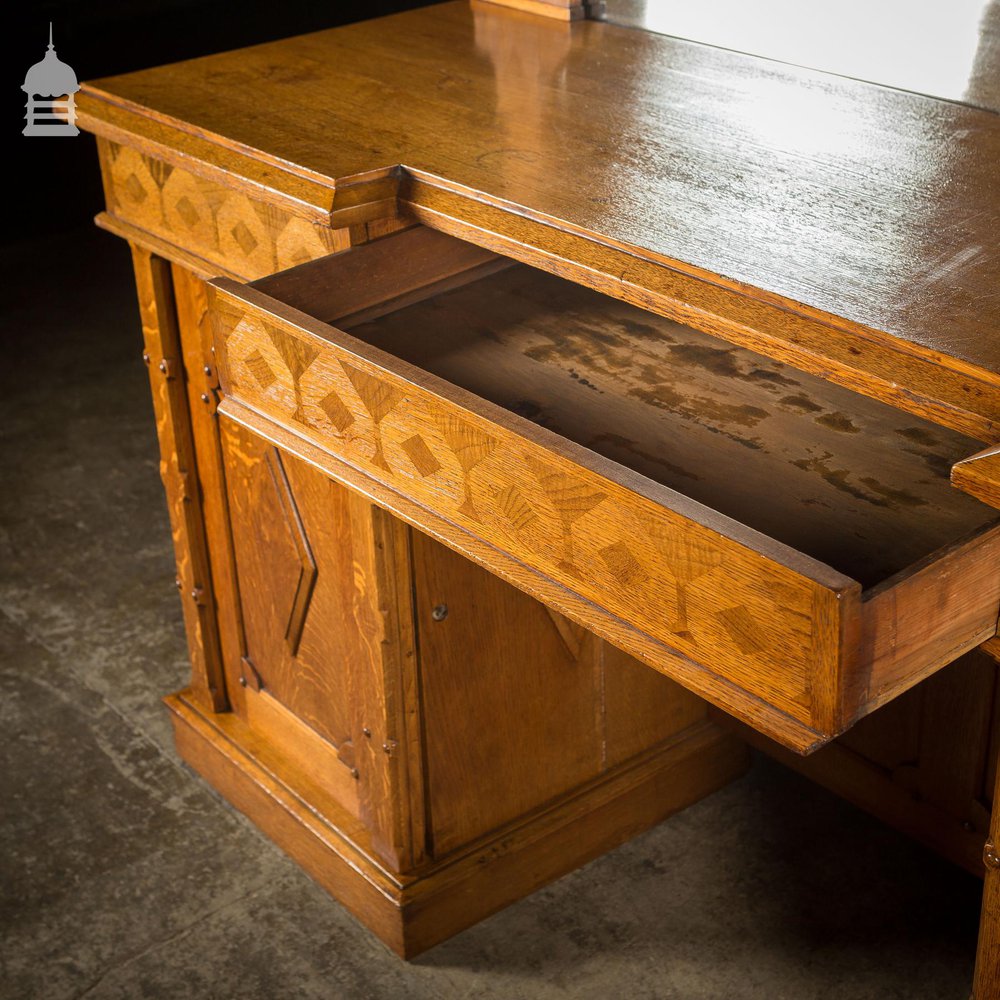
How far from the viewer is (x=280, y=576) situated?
2.31m

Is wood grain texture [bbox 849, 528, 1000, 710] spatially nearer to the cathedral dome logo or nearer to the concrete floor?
the concrete floor

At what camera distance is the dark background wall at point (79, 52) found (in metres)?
5.32

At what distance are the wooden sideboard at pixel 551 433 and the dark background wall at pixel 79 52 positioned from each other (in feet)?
10.3

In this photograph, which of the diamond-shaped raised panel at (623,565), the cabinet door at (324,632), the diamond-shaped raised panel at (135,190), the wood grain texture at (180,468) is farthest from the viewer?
the wood grain texture at (180,468)

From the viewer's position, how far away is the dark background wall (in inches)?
209

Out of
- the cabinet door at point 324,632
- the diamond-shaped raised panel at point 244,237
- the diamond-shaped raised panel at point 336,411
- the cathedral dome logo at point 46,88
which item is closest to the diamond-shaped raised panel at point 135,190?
the diamond-shaped raised panel at point 244,237

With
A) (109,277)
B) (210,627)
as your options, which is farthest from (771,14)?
(109,277)

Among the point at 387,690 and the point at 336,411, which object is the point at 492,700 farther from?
the point at 336,411

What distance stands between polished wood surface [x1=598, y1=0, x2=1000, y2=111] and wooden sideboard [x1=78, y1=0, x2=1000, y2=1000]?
6cm

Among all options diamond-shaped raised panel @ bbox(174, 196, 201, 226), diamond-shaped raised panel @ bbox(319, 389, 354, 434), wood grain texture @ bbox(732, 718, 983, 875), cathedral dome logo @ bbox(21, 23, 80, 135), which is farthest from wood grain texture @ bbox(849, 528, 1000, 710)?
cathedral dome logo @ bbox(21, 23, 80, 135)

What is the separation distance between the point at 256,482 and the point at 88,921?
758mm

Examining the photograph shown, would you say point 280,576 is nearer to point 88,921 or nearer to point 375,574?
point 375,574

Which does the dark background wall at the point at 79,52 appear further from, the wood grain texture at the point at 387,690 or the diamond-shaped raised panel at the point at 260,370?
the diamond-shaped raised panel at the point at 260,370

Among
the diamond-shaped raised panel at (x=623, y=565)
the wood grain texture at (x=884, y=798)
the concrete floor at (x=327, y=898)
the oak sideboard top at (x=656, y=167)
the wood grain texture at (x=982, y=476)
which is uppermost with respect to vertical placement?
the oak sideboard top at (x=656, y=167)
